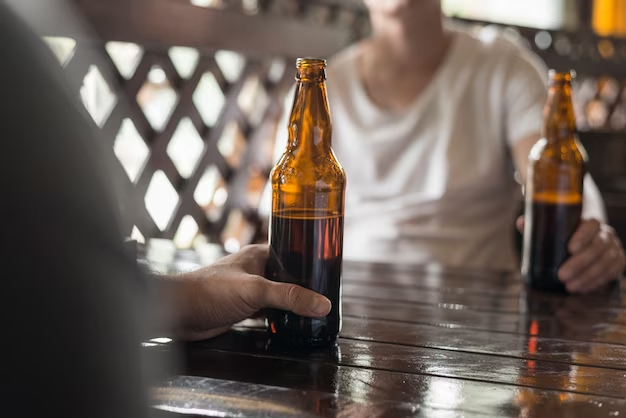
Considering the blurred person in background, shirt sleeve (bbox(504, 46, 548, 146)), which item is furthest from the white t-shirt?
the blurred person in background

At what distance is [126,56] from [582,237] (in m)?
1.02

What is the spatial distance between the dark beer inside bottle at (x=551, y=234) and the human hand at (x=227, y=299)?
1.42 feet

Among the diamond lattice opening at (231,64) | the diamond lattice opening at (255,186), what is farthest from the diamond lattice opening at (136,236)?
the diamond lattice opening at (255,186)

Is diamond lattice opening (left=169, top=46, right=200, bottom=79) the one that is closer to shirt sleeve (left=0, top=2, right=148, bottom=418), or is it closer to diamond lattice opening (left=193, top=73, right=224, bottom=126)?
diamond lattice opening (left=193, top=73, right=224, bottom=126)

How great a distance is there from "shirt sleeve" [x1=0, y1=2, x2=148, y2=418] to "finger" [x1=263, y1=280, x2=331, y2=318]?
26cm

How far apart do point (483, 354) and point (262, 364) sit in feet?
0.70

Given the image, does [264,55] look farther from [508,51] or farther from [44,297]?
[44,297]

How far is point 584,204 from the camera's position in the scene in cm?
133

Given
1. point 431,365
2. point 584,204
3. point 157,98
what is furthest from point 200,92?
point 431,365

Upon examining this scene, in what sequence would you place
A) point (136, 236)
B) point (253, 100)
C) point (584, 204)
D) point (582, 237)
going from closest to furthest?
point (136, 236) < point (582, 237) < point (584, 204) < point (253, 100)

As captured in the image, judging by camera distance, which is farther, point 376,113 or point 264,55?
point 264,55

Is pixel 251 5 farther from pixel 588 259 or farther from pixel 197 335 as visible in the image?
pixel 197 335

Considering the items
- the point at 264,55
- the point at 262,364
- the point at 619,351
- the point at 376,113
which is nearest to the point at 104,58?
the point at 376,113

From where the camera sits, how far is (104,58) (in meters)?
1.53
